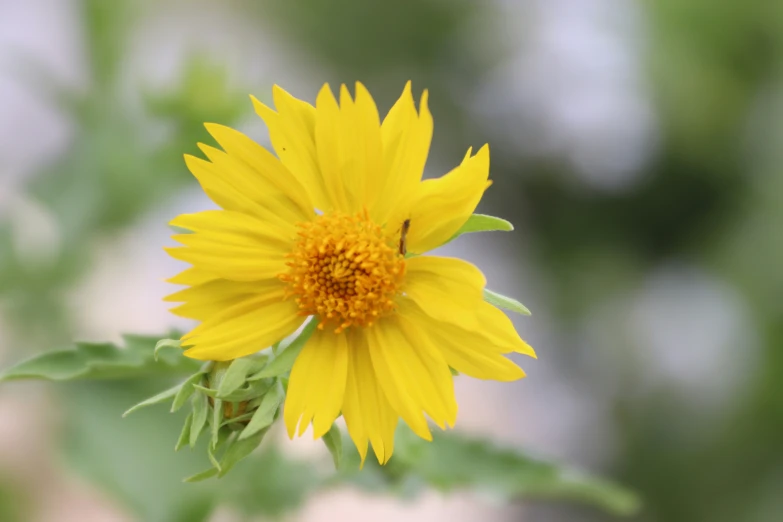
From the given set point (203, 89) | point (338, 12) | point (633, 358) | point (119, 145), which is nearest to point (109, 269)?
point (119, 145)

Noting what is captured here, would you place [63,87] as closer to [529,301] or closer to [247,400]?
[247,400]

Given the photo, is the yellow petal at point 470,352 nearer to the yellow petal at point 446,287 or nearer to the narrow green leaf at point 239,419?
the yellow petal at point 446,287

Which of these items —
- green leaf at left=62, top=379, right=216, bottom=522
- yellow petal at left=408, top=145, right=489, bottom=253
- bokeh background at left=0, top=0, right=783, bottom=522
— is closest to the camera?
yellow petal at left=408, top=145, right=489, bottom=253

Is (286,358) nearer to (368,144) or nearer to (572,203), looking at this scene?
(368,144)

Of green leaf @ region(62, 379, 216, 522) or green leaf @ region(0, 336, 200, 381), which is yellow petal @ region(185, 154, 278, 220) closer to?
green leaf @ region(0, 336, 200, 381)

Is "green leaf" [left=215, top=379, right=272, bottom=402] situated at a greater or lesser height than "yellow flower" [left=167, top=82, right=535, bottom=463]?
lesser

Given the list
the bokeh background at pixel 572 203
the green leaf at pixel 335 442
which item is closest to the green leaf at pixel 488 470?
Answer: the green leaf at pixel 335 442

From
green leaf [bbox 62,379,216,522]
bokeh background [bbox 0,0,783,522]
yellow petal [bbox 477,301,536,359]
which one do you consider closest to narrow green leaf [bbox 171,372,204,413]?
yellow petal [bbox 477,301,536,359]
